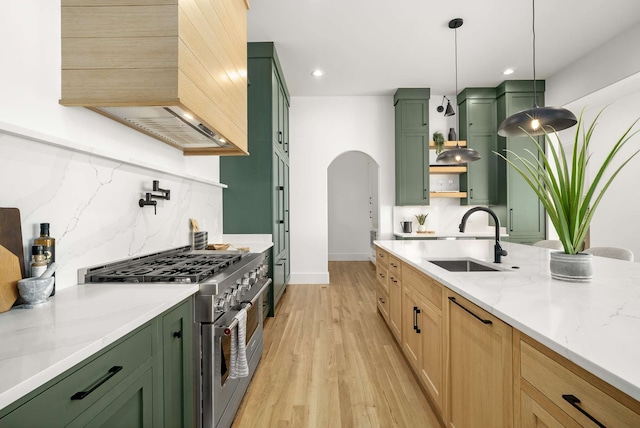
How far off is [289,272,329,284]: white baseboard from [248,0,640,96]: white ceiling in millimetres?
3029

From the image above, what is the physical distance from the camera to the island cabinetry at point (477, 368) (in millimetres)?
1012

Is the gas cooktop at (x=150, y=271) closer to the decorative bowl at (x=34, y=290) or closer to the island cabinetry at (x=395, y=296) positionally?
the decorative bowl at (x=34, y=290)

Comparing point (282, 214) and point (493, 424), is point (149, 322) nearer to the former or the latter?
point (493, 424)

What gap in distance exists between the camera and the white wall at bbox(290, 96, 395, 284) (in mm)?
5066

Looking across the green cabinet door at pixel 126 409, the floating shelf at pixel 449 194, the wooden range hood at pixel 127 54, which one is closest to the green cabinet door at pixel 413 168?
the floating shelf at pixel 449 194

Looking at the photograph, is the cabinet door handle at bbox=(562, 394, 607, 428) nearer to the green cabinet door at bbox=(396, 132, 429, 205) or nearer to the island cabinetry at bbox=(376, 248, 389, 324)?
the island cabinetry at bbox=(376, 248, 389, 324)

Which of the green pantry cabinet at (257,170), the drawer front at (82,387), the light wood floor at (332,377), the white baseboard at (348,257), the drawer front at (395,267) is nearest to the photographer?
the drawer front at (82,387)

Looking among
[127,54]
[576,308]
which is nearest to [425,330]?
[576,308]

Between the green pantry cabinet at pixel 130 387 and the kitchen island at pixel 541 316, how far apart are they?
115 centimetres

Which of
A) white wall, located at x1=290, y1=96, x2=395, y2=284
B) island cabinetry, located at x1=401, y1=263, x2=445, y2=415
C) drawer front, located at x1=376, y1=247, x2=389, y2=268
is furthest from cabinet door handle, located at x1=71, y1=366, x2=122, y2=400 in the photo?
white wall, located at x1=290, y1=96, x2=395, y2=284

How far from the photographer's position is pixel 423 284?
183 cm

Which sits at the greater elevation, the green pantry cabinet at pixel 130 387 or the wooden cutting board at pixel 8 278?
the wooden cutting board at pixel 8 278

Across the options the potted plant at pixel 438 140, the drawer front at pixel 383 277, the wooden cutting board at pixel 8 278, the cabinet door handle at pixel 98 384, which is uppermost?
the potted plant at pixel 438 140

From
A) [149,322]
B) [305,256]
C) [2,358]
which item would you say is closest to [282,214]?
[305,256]
